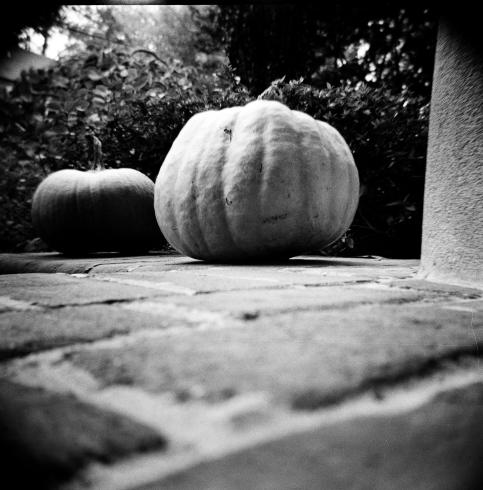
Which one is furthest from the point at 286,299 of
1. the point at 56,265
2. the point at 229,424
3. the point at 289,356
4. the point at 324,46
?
the point at 324,46

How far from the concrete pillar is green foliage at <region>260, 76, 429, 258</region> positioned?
1706 mm

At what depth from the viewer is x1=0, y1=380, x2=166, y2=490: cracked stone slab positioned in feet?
0.87

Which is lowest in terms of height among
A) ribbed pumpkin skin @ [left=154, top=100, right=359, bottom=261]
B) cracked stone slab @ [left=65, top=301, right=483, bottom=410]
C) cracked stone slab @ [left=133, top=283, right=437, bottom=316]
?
cracked stone slab @ [left=133, top=283, right=437, bottom=316]

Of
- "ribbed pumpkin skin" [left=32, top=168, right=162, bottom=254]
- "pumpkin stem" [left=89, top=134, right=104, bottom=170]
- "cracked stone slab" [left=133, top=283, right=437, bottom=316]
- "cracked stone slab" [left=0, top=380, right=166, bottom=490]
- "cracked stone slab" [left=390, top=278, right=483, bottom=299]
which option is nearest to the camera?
"cracked stone slab" [left=0, top=380, right=166, bottom=490]

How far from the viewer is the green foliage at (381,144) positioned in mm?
2928

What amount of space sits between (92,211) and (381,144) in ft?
5.89

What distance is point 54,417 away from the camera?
0.32 m

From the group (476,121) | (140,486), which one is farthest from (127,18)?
(140,486)

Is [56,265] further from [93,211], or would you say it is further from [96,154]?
[96,154]

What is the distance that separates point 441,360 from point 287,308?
0.26 metres

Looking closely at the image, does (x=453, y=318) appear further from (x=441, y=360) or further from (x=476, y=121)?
(x=476, y=121)

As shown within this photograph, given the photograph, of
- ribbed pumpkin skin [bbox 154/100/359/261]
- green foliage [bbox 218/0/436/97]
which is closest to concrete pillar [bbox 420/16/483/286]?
ribbed pumpkin skin [bbox 154/100/359/261]

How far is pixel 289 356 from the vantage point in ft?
1.40

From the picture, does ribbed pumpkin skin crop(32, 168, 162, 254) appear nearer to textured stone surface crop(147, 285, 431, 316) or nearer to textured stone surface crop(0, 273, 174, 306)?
textured stone surface crop(0, 273, 174, 306)
